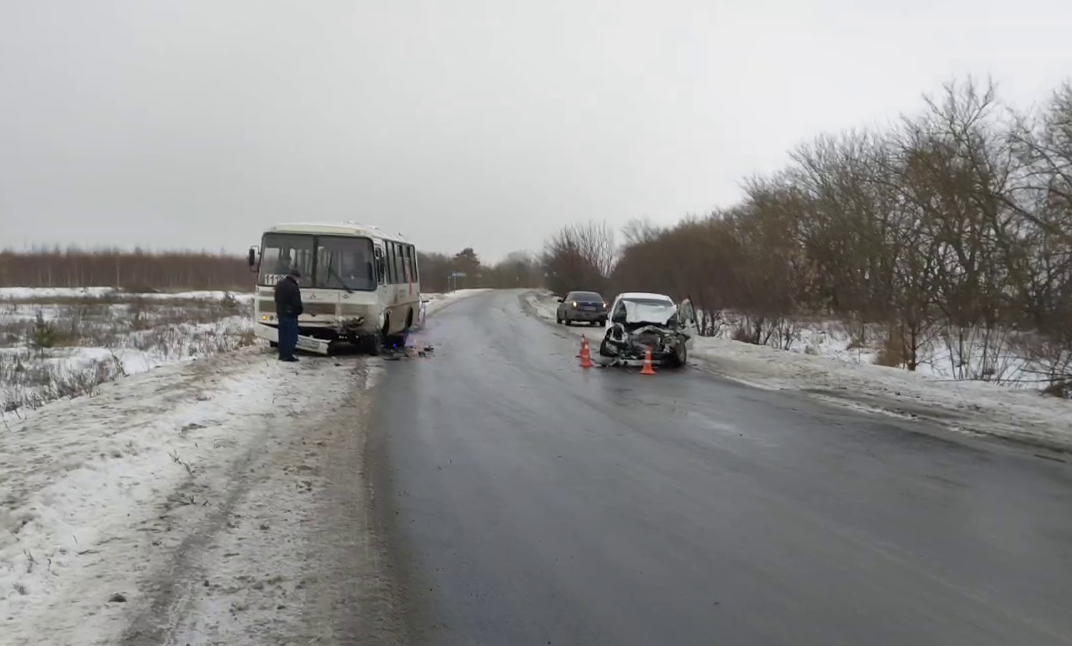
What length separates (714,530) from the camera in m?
5.88

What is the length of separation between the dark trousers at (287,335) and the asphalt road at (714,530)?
6118mm

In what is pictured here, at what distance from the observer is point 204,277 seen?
318 feet

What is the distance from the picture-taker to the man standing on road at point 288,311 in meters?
15.9

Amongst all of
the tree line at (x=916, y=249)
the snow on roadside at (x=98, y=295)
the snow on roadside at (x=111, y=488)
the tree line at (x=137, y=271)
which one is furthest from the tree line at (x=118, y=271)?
the snow on roadside at (x=111, y=488)

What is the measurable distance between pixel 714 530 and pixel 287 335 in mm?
12224

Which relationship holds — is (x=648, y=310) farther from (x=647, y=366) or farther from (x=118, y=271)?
(x=118, y=271)

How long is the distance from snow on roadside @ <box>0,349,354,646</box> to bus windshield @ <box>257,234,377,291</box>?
5.76 metres

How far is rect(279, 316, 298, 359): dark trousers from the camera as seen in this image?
16.1m

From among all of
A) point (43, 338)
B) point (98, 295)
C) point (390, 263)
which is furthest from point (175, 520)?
point (98, 295)

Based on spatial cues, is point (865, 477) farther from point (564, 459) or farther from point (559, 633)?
point (559, 633)

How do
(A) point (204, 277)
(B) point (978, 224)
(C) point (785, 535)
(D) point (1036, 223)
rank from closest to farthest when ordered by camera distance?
(C) point (785, 535) → (D) point (1036, 223) → (B) point (978, 224) → (A) point (204, 277)

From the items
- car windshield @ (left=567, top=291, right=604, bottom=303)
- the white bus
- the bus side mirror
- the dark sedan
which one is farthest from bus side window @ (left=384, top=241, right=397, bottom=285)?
car windshield @ (left=567, top=291, right=604, bottom=303)

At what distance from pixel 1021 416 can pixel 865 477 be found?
18.0 ft

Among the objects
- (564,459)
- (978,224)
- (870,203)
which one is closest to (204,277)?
(870,203)
